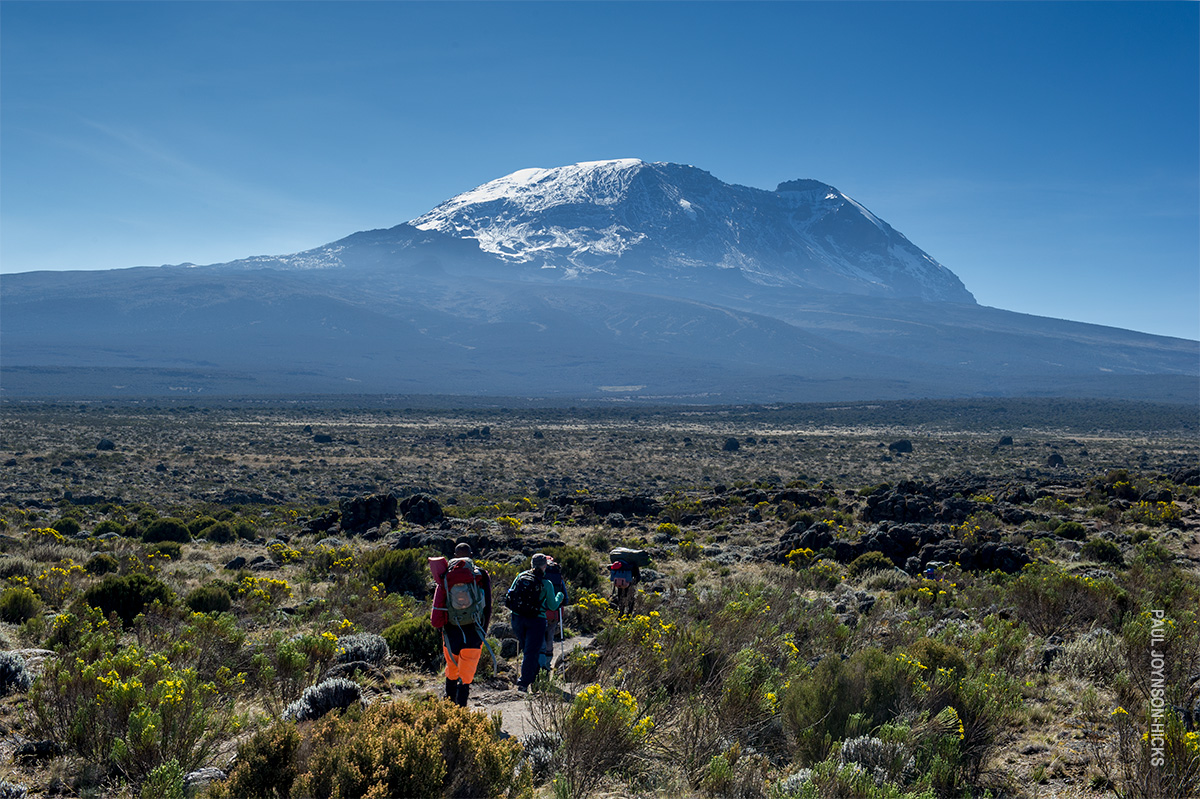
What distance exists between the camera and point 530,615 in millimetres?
6605

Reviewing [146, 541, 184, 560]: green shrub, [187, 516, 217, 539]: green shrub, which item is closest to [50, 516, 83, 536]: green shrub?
[187, 516, 217, 539]: green shrub

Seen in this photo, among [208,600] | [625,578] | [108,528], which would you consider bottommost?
[108,528]

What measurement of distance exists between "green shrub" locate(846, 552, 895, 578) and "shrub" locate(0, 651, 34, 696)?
11458mm

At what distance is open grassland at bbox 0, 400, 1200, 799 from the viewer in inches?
171

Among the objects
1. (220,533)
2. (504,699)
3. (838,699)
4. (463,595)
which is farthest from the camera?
(220,533)

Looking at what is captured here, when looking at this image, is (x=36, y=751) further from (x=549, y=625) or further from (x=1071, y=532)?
(x=1071, y=532)

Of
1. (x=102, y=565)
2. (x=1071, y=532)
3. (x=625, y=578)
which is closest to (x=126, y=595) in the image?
(x=102, y=565)

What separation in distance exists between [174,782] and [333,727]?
0.83 meters

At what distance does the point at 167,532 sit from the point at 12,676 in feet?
41.0

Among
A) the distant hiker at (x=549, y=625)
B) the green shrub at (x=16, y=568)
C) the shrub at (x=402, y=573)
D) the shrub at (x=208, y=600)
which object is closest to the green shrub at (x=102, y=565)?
the green shrub at (x=16, y=568)

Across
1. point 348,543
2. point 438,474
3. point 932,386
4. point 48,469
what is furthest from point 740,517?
point 932,386

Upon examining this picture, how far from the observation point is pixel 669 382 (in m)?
198

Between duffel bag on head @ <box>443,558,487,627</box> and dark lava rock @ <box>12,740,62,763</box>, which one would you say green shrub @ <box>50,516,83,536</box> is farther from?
duffel bag on head @ <box>443,558,487,627</box>

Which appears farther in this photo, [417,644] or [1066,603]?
[1066,603]
